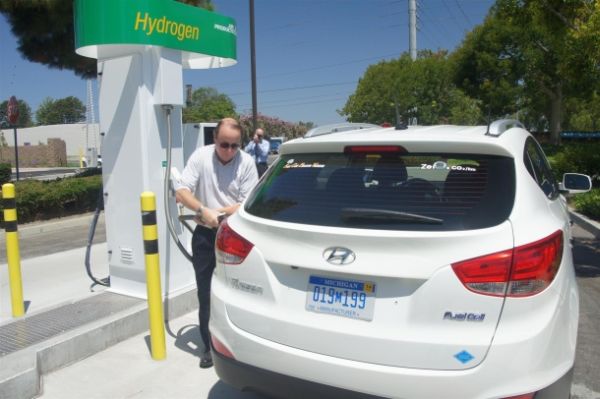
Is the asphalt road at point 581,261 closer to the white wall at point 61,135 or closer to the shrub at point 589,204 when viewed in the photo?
the shrub at point 589,204

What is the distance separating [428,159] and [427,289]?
2.43 feet

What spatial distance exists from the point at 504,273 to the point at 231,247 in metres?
1.32

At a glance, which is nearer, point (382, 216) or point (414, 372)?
point (414, 372)

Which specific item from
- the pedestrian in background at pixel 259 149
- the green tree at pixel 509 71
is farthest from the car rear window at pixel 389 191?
the green tree at pixel 509 71

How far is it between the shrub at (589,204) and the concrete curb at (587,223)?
0.15m

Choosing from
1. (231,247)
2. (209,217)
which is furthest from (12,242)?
(231,247)

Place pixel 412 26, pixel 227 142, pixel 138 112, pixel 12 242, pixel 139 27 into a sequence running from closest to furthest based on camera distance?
pixel 227 142
pixel 12 242
pixel 139 27
pixel 138 112
pixel 412 26

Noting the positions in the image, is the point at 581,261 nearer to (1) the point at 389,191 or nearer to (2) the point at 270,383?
(1) the point at 389,191

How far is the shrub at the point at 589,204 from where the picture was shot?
10.2 m

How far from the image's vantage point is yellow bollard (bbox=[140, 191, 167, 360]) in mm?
3637

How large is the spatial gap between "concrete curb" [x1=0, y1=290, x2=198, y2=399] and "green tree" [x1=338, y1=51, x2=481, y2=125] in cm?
3638

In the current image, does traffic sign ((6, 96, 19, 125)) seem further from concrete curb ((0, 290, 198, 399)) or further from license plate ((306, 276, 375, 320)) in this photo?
license plate ((306, 276, 375, 320))

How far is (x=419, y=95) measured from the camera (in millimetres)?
42281

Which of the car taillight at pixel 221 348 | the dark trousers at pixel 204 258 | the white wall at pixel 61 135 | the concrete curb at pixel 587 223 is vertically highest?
the white wall at pixel 61 135
